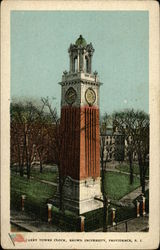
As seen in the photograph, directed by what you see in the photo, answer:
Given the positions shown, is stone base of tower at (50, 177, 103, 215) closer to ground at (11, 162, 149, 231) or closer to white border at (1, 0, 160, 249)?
ground at (11, 162, 149, 231)

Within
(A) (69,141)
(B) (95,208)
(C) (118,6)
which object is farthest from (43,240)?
(C) (118,6)

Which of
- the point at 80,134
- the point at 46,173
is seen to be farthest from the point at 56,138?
the point at 46,173

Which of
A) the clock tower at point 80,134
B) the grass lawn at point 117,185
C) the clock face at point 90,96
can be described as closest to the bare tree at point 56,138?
the clock tower at point 80,134

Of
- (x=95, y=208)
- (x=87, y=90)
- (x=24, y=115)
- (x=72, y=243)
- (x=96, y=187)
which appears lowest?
(x=72, y=243)

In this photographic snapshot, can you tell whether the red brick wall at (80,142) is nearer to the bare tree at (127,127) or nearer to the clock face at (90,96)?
the clock face at (90,96)

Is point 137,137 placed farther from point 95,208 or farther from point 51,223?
point 51,223
